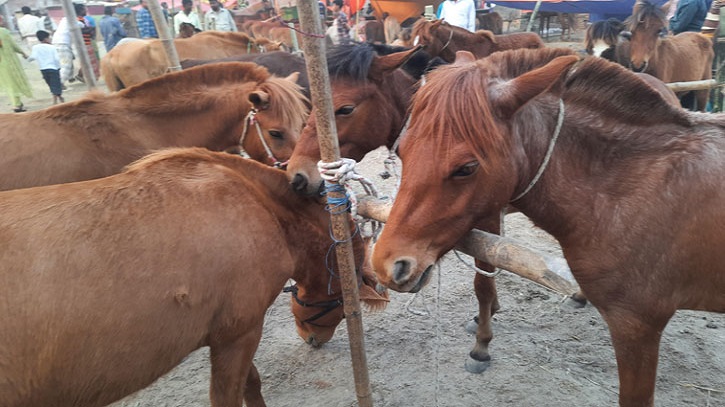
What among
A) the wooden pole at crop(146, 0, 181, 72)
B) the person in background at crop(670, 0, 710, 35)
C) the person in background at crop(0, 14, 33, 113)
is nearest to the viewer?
the wooden pole at crop(146, 0, 181, 72)

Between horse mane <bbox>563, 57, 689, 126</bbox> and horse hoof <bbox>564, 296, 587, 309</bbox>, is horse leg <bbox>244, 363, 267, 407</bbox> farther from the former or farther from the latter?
horse hoof <bbox>564, 296, 587, 309</bbox>

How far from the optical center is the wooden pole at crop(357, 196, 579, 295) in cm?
175

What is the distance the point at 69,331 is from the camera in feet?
5.48

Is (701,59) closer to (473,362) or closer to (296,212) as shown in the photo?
(473,362)

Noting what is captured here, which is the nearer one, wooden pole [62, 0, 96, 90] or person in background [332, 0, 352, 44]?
wooden pole [62, 0, 96, 90]

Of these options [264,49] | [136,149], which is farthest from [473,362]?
[264,49]

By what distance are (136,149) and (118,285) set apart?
2173 mm

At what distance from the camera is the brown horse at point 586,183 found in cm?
161

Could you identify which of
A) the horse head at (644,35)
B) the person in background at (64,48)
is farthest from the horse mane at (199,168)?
the person in background at (64,48)

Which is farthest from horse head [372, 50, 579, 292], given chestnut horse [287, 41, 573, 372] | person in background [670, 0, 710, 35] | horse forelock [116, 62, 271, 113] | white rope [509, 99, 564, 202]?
person in background [670, 0, 710, 35]

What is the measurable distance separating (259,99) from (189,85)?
77 centimetres

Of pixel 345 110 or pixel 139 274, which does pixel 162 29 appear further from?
pixel 139 274

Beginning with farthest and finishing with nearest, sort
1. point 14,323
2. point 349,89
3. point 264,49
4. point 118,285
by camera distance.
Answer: point 264,49 < point 349,89 < point 118,285 < point 14,323

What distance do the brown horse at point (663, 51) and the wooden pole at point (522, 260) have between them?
6106 millimetres
